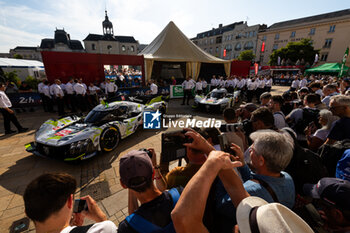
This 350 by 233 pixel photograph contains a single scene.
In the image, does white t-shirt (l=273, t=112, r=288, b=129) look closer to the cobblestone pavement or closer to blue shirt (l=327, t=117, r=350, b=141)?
blue shirt (l=327, t=117, r=350, b=141)

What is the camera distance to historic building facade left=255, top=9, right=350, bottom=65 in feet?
112

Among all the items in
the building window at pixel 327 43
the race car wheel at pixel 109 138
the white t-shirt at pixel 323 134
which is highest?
the building window at pixel 327 43

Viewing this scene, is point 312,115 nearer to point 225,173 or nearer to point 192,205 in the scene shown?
point 225,173

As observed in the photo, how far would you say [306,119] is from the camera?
10.1 ft

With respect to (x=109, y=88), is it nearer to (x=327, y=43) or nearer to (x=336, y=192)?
(x=336, y=192)

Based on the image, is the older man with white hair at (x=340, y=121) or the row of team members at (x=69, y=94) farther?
the row of team members at (x=69, y=94)

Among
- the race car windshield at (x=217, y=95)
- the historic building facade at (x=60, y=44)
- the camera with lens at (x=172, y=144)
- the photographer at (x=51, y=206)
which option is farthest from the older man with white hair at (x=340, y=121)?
the historic building facade at (x=60, y=44)

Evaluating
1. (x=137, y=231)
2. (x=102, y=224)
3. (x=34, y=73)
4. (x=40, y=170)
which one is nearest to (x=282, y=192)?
(x=137, y=231)

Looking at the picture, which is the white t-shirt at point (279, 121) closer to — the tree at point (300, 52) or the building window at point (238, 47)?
the tree at point (300, 52)

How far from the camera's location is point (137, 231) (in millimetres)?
955

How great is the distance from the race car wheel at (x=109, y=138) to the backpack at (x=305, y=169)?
394 cm

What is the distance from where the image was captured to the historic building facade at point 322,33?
3409 cm

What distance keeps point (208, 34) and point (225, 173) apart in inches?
2818

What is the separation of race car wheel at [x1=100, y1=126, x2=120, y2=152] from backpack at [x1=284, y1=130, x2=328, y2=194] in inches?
155
